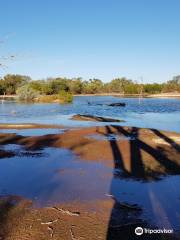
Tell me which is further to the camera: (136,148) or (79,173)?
(136,148)

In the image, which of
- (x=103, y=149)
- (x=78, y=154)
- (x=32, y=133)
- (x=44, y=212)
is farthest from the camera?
(x=32, y=133)

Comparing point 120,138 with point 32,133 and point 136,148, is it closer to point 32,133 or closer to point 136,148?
point 136,148

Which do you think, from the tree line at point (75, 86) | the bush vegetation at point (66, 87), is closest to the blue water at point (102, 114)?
the bush vegetation at point (66, 87)

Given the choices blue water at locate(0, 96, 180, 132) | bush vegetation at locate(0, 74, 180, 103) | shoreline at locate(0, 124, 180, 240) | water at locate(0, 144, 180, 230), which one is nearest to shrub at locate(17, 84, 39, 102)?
bush vegetation at locate(0, 74, 180, 103)

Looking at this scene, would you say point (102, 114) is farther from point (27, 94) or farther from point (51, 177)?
point (27, 94)

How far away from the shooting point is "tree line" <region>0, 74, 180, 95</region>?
115906 mm

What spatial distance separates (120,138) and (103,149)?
367 cm

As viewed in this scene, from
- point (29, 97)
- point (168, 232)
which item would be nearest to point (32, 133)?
point (168, 232)

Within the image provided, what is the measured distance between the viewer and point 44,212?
7.57 meters

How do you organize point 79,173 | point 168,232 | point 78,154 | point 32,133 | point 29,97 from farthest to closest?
1. point 29,97
2. point 32,133
3. point 78,154
4. point 79,173
5. point 168,232

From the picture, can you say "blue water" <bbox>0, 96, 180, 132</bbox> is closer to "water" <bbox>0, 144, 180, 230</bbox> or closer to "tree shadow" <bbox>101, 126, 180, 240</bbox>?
"tree shadow" <bbox>101, 126, 180, 240</bbox>

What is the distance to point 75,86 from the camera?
5335 inches

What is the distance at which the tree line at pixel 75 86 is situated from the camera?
116m

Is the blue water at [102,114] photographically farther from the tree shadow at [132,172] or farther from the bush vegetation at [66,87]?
the bush vegetation at [66,87]
